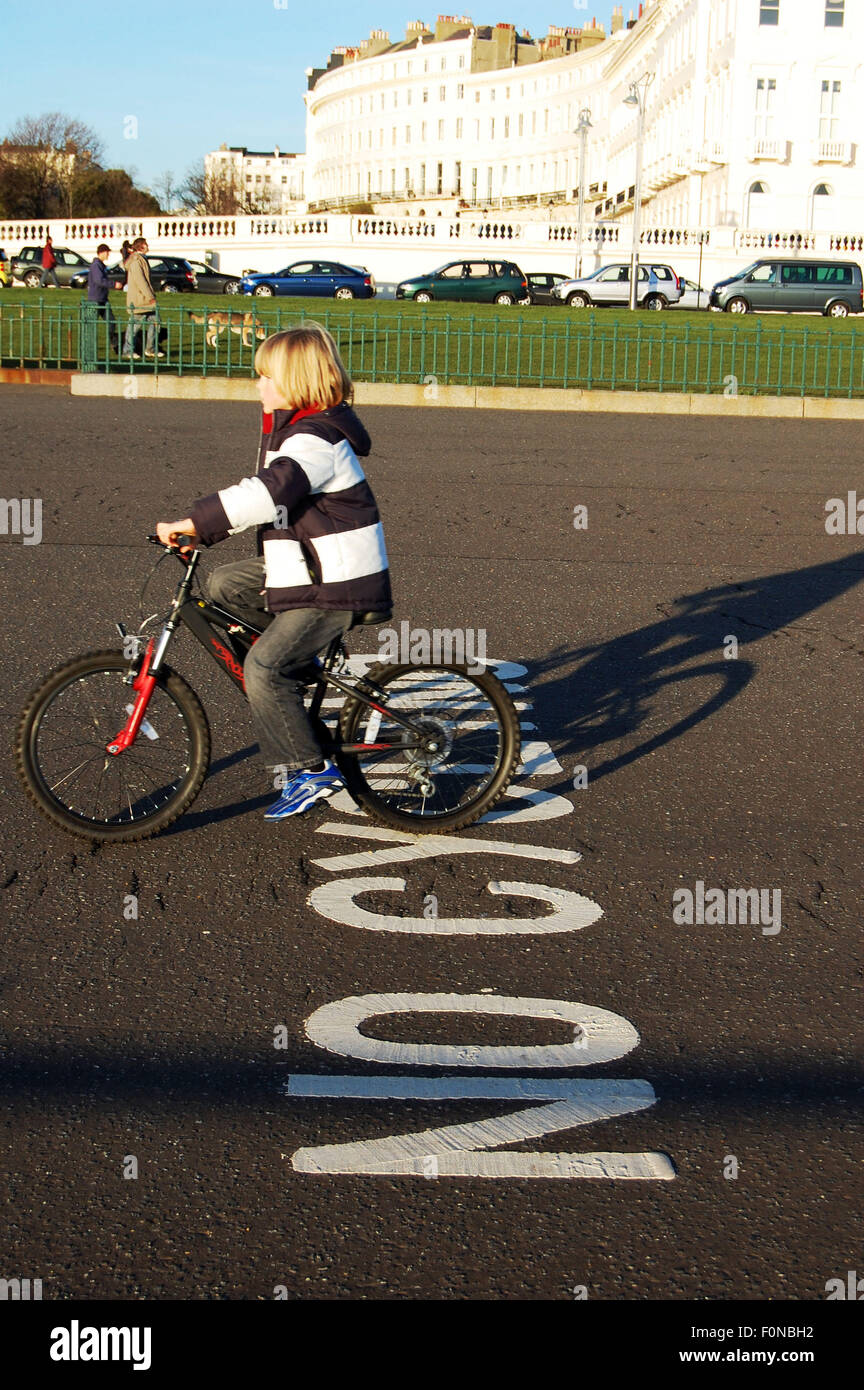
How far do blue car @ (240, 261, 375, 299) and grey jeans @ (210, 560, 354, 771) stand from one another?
45.8m

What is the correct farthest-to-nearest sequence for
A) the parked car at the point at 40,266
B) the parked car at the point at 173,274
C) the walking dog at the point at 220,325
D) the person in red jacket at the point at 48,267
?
the parked car at the point at 40,266
the person in red jacket at the point at 48,267
the parked car at the point at 173,274
the walking dog at the point at 220,325

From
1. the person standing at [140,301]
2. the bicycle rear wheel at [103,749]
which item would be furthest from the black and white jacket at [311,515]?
the person standing at [140,301]

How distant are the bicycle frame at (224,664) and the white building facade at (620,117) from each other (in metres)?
75.1

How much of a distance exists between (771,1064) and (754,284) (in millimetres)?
45605

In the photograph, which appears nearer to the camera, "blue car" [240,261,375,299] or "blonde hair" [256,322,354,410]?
"blonde hair" [256,322,354,410]

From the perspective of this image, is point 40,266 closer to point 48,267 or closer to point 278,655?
point 48,267

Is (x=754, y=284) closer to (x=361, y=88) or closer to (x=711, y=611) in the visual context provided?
(x=711, y=611)

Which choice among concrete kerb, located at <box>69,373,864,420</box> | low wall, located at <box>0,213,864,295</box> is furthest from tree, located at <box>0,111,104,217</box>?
concrete kerb, located at <box>69,373,864,420</box>

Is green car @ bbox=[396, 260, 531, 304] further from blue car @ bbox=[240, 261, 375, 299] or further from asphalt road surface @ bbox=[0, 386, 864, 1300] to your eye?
asphalt road surface @ bbox=[0, 386, 864, 1300]

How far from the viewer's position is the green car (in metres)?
47.2

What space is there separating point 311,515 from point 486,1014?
1.66 metres

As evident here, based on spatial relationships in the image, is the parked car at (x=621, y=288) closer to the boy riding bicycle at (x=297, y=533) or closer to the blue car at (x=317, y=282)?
the blue car at (x=317, y=282)

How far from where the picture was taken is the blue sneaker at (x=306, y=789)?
5191 millimetres
